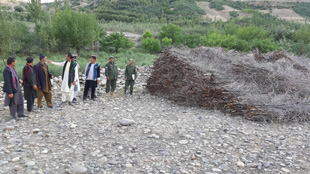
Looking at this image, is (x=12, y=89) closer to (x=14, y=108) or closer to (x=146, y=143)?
(x=14, y=108)

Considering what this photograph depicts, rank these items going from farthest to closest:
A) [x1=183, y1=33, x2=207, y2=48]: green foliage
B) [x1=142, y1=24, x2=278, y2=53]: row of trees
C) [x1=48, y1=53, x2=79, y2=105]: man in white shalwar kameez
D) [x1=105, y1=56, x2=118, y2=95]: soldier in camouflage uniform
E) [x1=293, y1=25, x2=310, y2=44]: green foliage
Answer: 1. [x1=293, y1=25, x2=310, y2=44]: green foliage
2. [x1=183, y1=33, x2=207, y2=48]: green foliage
3. [x1=142, y1=24, x2=278, y2=53]: row of trees
4. [x1=105, y1=56, x2=118, y2=95]: soldier in camouflage uniform
5. [x1=48, y1=53, x2=79, y2=105]: man in white shalwar kameez

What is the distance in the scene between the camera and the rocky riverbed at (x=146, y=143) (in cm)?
374

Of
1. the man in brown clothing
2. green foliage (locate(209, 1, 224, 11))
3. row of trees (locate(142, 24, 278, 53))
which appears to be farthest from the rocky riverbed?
green foliage (locate(209, 1, 224, 11))

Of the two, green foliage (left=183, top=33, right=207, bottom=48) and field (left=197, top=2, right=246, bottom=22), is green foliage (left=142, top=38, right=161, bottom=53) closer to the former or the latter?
green foliage (left=183, top=33, right=207, bottom=48)

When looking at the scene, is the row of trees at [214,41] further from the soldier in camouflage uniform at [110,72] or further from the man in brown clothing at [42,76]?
the man in brown clothing at [42,76]

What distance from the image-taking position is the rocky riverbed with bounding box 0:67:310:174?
3738mm

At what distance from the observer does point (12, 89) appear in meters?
5.23

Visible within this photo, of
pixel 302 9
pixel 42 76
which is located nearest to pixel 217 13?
pixel 302 9

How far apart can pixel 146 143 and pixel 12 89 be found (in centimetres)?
328

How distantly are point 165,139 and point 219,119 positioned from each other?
181cm

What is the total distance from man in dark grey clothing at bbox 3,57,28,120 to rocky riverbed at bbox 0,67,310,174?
0.37m

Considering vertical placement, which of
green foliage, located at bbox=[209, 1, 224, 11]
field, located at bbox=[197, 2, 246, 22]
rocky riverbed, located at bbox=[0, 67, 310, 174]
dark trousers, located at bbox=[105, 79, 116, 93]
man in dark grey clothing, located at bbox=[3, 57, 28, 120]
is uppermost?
green foliage, located at bbox=[209, 1, 224, 11]

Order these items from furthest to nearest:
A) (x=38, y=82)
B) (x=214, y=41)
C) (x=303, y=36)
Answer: (x=303, y=36), (x=214, y=41), (x=38, y=82)

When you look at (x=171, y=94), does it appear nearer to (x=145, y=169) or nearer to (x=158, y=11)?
(x=145, y=169)
